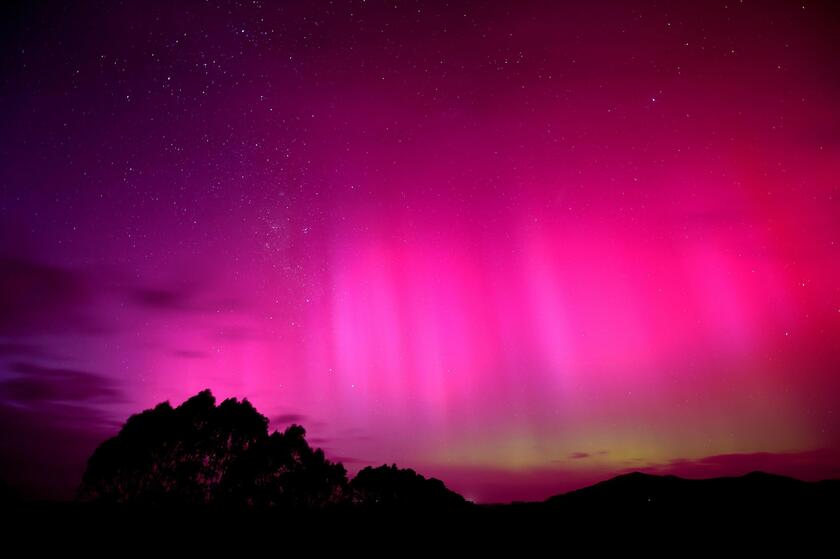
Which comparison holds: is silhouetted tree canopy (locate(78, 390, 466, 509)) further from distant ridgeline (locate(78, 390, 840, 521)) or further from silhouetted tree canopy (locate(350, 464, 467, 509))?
silhouetted tree canopy (locate(350, 464, 467, 509))

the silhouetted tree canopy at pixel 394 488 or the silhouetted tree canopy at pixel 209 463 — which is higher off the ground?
the silhouetted tree canopy at pixel 209 463

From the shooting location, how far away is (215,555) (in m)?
14.1

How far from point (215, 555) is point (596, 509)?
1638 cm

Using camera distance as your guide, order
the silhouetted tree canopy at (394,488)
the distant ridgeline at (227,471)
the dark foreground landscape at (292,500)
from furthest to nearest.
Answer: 1. the silhouetted tree canopy at (394,488)
2. the distant ridgeline at (227,471)
3. the dark foreground landscape at (292,500)

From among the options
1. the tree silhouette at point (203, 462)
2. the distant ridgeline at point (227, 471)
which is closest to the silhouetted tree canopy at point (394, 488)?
the distant ridgeline at point (227, 471)

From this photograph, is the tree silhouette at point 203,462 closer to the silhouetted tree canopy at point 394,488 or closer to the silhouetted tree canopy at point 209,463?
the silhouetted tree canopy at point 209,463

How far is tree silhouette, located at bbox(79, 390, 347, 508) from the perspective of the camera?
33219mm

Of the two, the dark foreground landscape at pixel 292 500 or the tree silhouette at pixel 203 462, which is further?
the tree silhouette at pixel 203 462

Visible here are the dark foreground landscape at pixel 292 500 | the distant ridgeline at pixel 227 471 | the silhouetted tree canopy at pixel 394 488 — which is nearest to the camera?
the dark foreground landscape at pixel 292 500

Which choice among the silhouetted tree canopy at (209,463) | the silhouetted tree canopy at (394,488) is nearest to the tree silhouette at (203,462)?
the silhouetted tree canopy at (209,463)

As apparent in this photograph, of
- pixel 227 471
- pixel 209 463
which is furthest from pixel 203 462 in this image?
pixel 227 471

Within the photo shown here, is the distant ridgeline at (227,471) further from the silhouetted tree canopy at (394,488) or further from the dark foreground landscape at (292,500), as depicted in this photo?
the silhouetted tree canopy at (394,488)

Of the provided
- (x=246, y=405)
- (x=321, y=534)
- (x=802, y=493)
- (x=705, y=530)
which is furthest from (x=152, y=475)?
(x=802, y=493)

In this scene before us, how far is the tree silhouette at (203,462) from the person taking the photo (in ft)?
109
